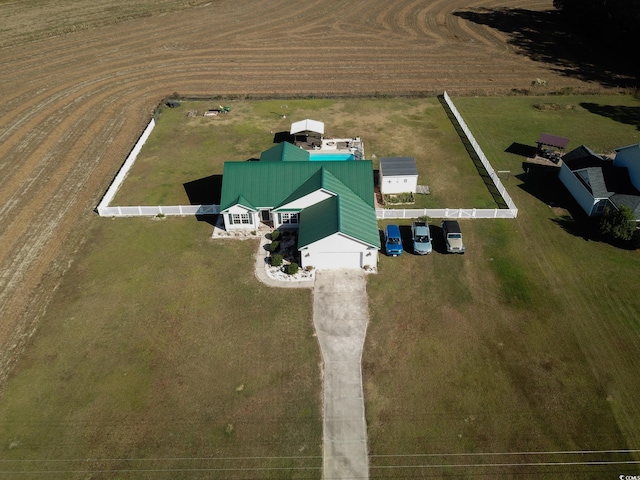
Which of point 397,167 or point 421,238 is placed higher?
point 397,167

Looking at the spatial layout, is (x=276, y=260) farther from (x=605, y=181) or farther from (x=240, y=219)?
(x=605, y=181)

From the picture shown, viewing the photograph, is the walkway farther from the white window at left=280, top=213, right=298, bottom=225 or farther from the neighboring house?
the neighboring house

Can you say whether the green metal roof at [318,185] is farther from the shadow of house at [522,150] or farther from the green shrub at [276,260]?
the shadow of house at [522,150]

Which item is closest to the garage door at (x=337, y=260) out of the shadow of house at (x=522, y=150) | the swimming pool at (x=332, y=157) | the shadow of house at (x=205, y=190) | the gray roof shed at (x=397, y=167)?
the gray roof shed at (x=397, y=167)

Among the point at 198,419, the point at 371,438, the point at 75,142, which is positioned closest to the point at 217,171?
the point at 75,142

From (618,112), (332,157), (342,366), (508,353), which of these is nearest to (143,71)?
(332,157)

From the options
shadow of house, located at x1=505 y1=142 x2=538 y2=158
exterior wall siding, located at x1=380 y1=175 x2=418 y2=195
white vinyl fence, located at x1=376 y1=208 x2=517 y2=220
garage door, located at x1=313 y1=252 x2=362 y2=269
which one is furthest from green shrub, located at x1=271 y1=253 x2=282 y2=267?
shadow of house, located at x1=505 y1=142 x2=538 y2=158

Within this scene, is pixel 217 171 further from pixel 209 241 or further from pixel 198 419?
pixel 198 419
